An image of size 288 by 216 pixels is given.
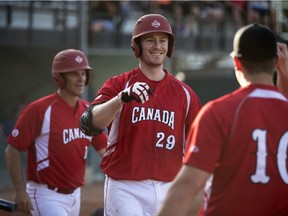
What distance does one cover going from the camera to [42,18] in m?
16.2

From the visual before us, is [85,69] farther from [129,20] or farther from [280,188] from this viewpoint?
[129,20]

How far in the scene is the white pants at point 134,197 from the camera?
558cm

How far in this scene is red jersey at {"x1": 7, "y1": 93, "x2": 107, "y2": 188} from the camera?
283 inches

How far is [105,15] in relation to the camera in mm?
17438

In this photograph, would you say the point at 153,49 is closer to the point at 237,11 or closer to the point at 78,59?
the point at 78,59

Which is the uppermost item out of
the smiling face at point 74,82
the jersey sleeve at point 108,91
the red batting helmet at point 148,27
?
the red batting helmet at point 148,27

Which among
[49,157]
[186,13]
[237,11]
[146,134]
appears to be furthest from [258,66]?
[237,11]

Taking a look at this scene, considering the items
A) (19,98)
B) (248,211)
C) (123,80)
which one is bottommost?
(19,98)

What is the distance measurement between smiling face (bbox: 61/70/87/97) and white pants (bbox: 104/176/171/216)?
2073mm

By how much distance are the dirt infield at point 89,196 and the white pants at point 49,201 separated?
4.05 meters

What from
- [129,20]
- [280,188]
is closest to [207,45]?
[129,20]

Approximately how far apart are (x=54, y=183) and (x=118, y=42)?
10.7 m

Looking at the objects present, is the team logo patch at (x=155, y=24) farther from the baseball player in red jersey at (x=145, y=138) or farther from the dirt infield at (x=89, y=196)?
the dirt infield at (x=89, y=196)

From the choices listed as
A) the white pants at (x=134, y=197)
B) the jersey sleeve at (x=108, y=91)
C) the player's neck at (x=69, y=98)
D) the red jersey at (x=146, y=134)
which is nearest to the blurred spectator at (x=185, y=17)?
the player's neck at (x=69, y=98)
